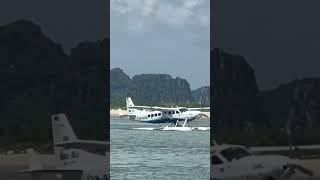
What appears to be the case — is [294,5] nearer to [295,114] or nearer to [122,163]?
[295,114]

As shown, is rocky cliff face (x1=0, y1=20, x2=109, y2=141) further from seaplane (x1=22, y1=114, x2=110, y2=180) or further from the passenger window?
the passenger window

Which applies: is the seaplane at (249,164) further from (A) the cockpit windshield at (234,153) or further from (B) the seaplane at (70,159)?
(B) the seaplane at (70,159)

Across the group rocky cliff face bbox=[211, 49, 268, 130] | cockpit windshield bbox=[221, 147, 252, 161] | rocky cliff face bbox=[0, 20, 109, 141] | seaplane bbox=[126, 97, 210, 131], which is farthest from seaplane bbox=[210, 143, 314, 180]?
seaplane bbox=[126, 97, 210, 131]

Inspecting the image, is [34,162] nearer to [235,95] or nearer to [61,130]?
[61,130]

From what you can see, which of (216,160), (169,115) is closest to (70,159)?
(216,160)

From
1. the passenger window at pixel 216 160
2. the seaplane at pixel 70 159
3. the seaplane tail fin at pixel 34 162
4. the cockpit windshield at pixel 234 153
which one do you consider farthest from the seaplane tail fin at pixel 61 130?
the cockpit windshield at pixel 234 153

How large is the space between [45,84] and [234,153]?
8.59 feet

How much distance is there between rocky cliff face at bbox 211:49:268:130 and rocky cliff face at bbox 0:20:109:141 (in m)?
1.49

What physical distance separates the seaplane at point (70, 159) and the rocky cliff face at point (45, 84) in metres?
0.12

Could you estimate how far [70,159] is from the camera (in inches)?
393

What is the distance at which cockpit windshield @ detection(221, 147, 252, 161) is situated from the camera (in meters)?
9.95

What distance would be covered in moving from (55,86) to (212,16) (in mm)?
2232

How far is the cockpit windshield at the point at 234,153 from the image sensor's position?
9945 millimetres

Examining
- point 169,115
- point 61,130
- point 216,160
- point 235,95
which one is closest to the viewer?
point 61,130
